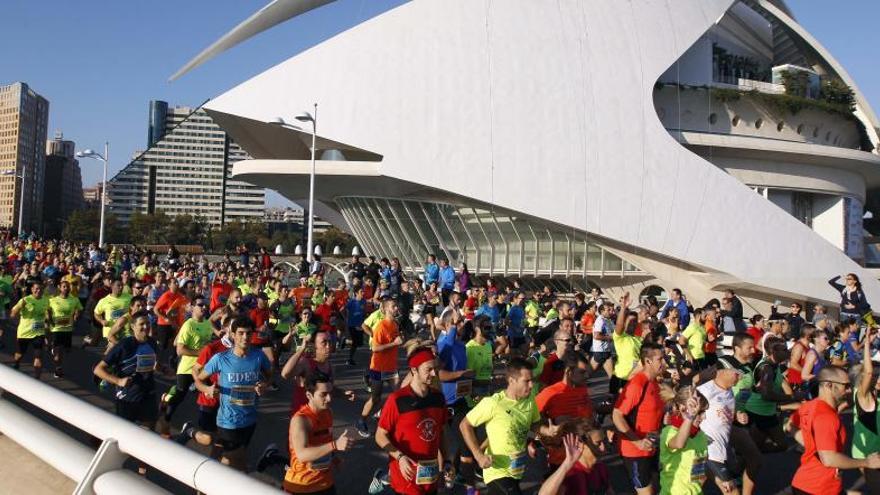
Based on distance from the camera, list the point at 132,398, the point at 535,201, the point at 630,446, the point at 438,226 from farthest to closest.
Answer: the point at 438,226 → the point at 535,201 → the point at 132,398 → the point at 630,446

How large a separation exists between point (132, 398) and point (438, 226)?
60.3ft

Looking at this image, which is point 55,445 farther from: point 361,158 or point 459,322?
point 361,158

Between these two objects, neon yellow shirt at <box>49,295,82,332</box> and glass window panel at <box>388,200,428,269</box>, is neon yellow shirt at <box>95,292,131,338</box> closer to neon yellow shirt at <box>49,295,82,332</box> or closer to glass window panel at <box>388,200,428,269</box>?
neon yellow shirt at <box>49,295,82,332</box>

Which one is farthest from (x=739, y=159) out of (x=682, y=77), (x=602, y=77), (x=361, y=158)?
(x=361, y=158)

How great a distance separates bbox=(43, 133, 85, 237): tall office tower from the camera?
309ft

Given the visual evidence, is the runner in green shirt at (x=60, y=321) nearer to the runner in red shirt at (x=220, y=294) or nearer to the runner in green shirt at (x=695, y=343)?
the runner in red shirt at (x=220, y=294)

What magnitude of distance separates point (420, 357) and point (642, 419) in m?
1.60

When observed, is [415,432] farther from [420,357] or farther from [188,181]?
[188,181]

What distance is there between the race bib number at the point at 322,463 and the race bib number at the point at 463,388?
2333mm

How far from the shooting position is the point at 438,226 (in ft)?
76.7

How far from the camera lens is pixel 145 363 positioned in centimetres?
535

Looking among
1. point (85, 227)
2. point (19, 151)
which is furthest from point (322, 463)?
point (19, 151)

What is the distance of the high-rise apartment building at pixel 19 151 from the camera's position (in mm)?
94438

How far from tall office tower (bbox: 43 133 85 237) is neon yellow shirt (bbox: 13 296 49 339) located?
75.2 metres
